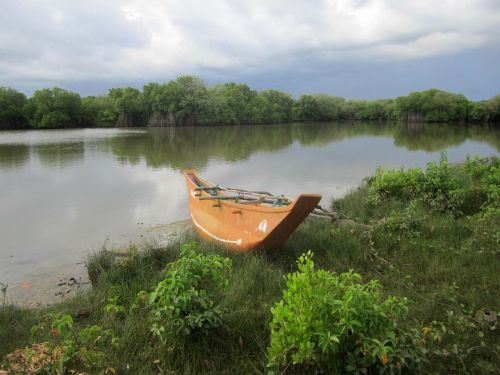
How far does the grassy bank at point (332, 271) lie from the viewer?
2.72m

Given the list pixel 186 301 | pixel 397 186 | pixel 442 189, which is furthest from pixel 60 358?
pixel 397 186

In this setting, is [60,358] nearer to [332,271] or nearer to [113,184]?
[332,271]

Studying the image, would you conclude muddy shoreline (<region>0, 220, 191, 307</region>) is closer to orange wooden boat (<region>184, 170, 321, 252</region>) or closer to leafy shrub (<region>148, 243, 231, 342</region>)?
orange wooden boat (<region>184, 170, 321, 252</region>)

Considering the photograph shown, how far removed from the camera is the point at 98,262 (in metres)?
5.08

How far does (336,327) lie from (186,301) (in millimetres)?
1092

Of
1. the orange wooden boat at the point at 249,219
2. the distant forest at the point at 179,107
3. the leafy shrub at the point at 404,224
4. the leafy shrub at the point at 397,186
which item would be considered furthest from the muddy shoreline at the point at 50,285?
the distant forest at the point at 179,107

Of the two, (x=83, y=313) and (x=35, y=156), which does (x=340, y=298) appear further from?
(x=35, y=156)

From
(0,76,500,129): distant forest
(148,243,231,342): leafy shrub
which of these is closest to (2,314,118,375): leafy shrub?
(148,243,231,342): leafy shrub

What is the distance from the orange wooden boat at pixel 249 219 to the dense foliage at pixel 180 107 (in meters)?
50.7

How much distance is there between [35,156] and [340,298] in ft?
72.7

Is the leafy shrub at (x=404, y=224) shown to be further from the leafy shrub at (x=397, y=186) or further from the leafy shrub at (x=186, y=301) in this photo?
the leafy shrub at (x=186, y=301)

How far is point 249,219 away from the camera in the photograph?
17.6ft

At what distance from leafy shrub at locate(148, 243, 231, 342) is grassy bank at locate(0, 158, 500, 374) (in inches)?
1.5

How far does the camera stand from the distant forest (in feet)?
179
